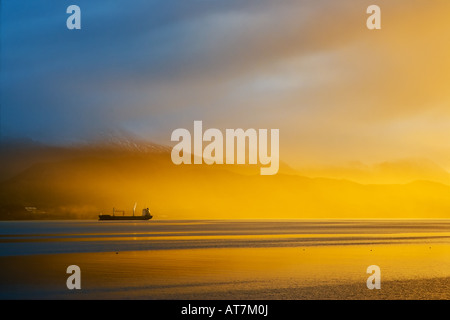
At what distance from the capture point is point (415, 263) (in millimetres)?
68188

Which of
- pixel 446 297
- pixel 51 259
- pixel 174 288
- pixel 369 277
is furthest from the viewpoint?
pixel 51 259

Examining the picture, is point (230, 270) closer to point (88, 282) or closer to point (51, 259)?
point (88, 282)

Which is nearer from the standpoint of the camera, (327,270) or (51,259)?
(327,270)

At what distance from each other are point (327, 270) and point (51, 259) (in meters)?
33.5
